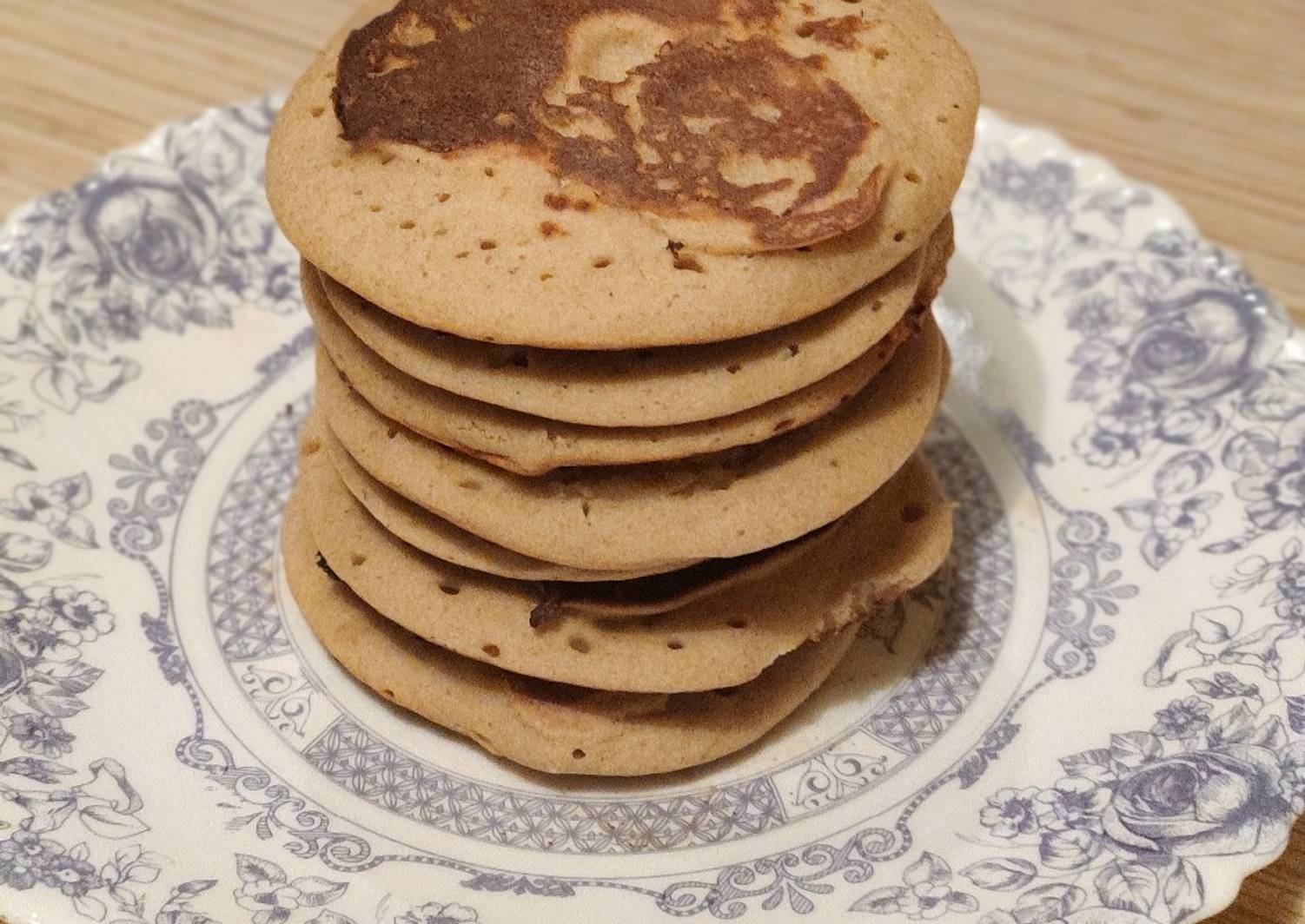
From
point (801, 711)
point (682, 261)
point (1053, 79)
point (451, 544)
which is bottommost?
point (801, 711)

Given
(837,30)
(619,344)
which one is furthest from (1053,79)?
(619,344)

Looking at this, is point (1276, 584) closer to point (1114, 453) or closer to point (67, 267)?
point (1114, 453)

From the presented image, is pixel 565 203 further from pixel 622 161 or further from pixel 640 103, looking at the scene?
pixel 640 103

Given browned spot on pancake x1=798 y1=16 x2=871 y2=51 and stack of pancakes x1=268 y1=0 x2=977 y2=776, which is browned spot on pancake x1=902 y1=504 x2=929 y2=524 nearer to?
stack of pancakes x1=268 y1=0 x2=977 y2=776

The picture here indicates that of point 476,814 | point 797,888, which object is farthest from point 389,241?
point 797,888

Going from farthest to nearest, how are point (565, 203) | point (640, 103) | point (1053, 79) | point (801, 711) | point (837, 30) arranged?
1. point (1053, 79)
2. point (801, 711)
3. point (837, 30)
4. point (640, 103)
5. point (565, 203)

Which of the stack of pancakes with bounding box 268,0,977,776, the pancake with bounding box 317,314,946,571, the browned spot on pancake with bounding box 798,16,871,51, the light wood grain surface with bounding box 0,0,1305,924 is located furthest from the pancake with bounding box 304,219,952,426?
the light wood grain surface with bounding box 0,0,1305,924
